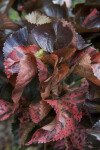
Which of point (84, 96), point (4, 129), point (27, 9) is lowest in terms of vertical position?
point (4, 129)

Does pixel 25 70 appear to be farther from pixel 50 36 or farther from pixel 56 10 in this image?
pixel 56 10

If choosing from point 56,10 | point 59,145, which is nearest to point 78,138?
point 59,145

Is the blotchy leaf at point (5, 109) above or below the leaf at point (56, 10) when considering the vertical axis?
below

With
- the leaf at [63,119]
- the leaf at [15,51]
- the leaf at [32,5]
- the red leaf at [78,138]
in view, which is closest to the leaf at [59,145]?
the red leaf at [78,138]

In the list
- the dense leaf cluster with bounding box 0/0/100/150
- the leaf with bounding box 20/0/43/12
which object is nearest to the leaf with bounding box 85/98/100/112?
the dense leaf cluster with bounding box 0/0/100/150

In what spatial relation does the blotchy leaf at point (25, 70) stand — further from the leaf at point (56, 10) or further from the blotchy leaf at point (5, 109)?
the leaf at point (56, 10)

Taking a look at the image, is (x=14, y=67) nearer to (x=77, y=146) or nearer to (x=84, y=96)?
(x=84, y=96)

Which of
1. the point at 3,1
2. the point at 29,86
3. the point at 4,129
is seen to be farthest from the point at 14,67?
the point at 4,129
